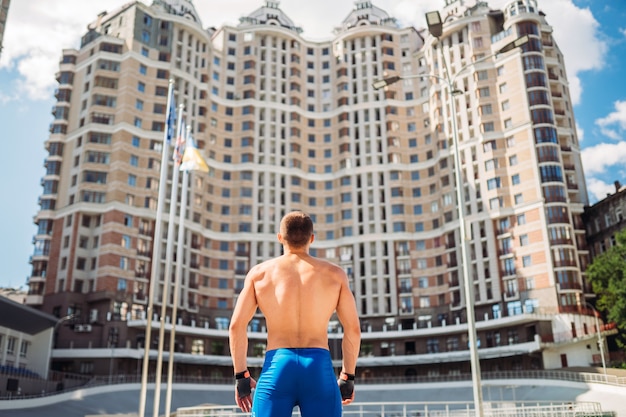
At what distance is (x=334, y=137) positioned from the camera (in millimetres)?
104500

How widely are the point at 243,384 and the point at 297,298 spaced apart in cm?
89

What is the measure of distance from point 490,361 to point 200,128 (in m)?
56.1

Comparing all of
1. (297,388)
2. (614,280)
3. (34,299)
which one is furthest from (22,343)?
(297,388)

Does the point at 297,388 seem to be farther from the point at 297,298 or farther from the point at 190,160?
the point at 190,160

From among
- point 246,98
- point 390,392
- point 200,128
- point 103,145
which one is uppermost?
point 246,98

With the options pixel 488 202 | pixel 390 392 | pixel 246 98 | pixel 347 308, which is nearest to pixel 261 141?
pixel 246 98

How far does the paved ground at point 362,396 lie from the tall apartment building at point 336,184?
7382 mm

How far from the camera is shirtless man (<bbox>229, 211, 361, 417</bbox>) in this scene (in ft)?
16.2

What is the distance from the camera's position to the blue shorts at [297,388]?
4.92m

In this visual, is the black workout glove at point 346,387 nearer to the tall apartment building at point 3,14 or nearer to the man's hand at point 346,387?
the man's hand at point 346,387

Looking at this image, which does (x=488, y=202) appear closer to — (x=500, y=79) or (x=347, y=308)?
(x=500, y=79)

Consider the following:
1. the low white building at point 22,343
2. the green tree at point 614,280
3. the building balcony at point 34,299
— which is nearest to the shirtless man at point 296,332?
the low white building at point 22,343

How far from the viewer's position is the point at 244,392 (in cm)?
515

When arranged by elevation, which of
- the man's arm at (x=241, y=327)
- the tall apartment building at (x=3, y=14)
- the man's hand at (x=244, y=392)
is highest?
the tall apartment building at (x=3, y=14)
